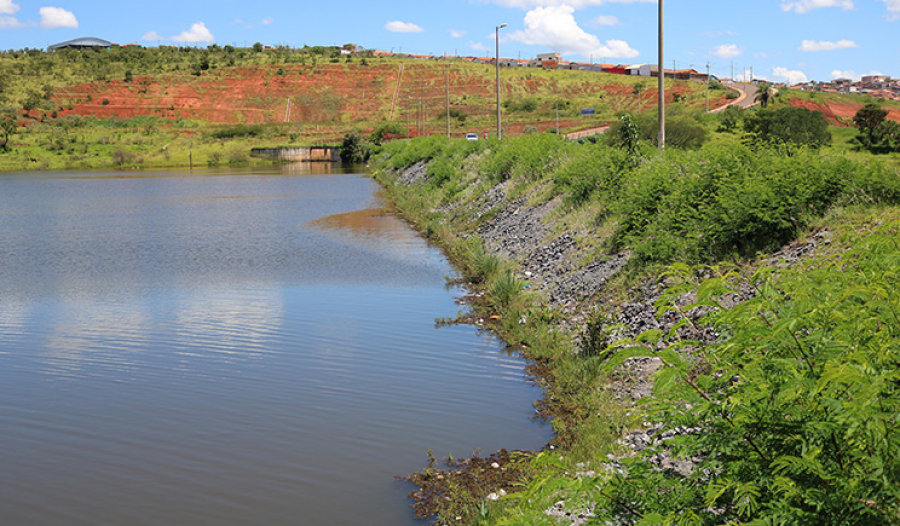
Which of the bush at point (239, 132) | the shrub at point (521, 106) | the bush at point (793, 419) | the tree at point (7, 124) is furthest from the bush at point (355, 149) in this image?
the bush at point (793, 419)

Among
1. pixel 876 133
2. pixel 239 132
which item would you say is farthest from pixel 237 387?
pixel 239 132

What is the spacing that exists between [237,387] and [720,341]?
7673 mm

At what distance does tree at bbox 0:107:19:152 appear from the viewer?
9545cm

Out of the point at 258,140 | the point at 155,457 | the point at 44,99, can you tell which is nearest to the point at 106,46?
the point at 44,99

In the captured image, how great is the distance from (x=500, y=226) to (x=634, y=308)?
38.0 ft

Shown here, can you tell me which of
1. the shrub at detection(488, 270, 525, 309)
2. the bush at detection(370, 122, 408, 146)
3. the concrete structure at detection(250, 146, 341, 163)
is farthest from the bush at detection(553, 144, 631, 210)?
the concrete structure at detection(250, 146, 341, 163)

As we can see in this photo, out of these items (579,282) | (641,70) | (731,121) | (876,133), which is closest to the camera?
(579,282)

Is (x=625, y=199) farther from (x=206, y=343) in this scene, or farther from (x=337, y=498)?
(x=337, y=498)

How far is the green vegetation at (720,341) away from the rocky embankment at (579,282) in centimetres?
19

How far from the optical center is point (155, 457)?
859 cm

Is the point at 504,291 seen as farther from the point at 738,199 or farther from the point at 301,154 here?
the point at 301,154

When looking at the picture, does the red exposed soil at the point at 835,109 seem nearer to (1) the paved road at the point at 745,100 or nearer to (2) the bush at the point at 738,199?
(1) the paved road at the point at 745,100

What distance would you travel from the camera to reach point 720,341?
A: 482 centimetres

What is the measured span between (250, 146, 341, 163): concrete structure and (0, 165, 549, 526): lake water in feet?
245
